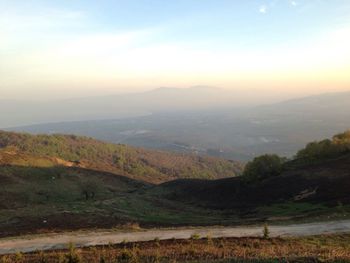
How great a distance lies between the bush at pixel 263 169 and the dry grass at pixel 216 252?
41726 millimetres

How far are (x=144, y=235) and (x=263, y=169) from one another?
136ft

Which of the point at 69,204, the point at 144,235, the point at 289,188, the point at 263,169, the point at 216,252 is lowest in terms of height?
the point at 289,188

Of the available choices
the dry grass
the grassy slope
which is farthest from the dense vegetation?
the dry grass

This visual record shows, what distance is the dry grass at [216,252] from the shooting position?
15.5 metres

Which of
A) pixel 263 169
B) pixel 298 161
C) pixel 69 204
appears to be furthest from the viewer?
pixel 298 161

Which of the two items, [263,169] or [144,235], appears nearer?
[144,235]

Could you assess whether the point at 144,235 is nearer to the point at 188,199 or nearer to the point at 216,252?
the point at 216,252

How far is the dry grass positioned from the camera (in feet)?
50.9

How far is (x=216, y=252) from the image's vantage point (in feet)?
61.4

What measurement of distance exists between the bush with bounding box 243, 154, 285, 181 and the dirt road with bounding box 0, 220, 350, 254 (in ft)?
122

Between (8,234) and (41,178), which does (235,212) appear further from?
(41,178)

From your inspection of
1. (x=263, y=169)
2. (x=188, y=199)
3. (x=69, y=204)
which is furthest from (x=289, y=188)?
(x=69, y=204)

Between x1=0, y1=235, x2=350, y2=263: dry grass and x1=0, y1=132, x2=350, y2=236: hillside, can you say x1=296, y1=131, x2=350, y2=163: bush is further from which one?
x1=0, y1=235, x2=350, y2=263: dry grass

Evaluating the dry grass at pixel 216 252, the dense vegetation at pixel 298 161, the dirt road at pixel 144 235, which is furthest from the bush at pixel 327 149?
the dry grass at pixel 216 252
